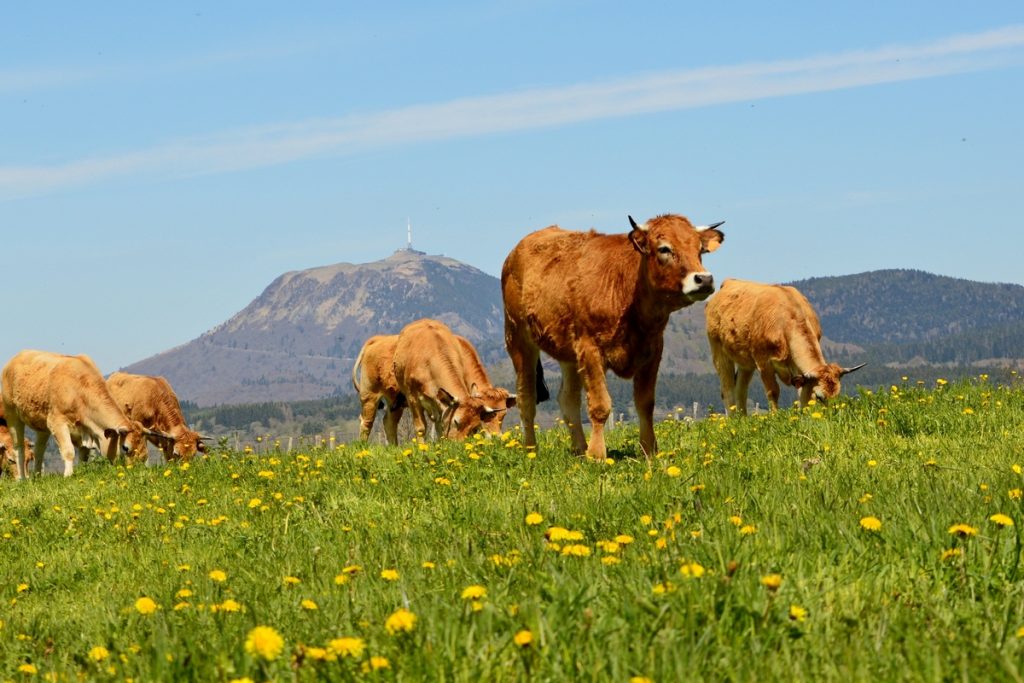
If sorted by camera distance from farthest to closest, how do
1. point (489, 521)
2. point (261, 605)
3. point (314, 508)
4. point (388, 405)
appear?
point (388, 405), point (314, 508), point (489, 521), point (261, 605)

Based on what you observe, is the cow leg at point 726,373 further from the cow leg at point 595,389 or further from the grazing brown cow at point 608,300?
the cow leg at point 595,389

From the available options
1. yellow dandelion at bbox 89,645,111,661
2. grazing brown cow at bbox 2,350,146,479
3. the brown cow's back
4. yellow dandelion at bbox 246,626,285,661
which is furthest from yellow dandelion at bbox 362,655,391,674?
grazing brown cow at bbox 2,350,146,479

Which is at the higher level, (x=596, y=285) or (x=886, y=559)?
(x=596, y=285)

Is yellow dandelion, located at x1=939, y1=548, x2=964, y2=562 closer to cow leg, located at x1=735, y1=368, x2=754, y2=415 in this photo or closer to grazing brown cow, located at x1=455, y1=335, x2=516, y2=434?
grazing brown cow, located at x1=455, y1=335, x2=516, y2=434

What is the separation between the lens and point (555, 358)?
1254 centimetres

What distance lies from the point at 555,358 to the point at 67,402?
15752 mm

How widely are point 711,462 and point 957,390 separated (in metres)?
5.93

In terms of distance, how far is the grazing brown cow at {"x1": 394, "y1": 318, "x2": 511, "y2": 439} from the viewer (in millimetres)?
22234

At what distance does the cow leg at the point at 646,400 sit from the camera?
40.3ft

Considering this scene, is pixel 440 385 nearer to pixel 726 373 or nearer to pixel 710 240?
pixel 726 373

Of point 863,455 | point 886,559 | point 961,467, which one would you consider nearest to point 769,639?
point 886,559

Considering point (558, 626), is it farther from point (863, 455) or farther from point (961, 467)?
point (863, 455)

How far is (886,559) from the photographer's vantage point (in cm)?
508

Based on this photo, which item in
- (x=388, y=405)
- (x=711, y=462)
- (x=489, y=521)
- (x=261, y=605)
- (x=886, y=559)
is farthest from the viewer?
(x=388, y=405)
